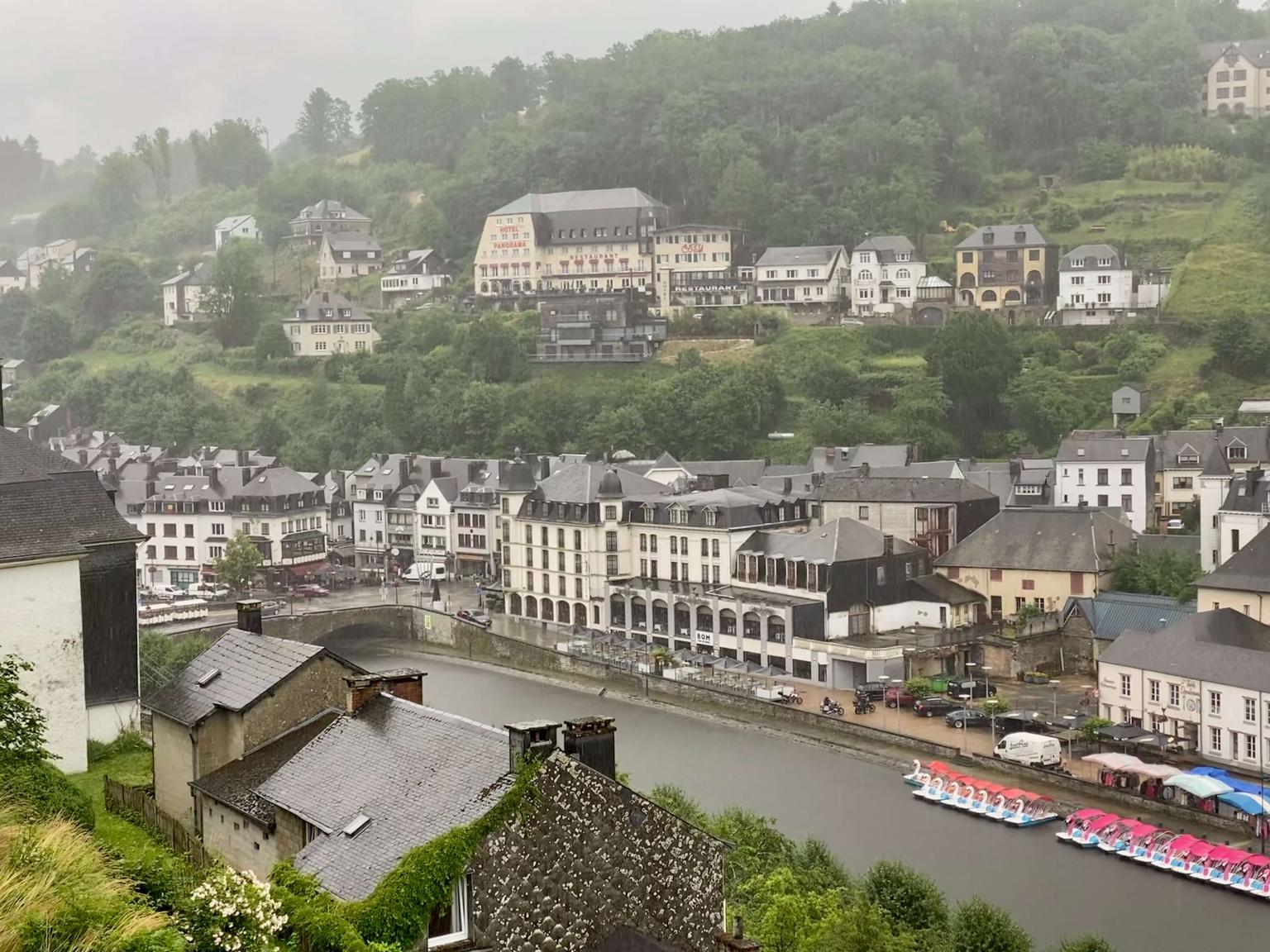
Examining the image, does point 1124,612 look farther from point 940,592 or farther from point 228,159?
point 228,159

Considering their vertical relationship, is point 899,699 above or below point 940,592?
below

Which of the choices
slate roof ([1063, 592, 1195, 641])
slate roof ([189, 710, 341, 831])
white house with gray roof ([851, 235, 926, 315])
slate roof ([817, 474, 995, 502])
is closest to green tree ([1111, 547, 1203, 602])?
slate roof ([1063, 592, 1195, 641])

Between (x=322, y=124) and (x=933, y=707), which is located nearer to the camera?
(x=933, y=707)

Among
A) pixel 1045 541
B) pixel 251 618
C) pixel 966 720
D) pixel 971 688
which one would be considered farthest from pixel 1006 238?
pixel 251 618

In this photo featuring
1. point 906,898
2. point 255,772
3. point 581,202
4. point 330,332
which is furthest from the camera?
point 581,202

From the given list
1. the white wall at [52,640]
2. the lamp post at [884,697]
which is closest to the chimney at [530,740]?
the white wall at [52,640]

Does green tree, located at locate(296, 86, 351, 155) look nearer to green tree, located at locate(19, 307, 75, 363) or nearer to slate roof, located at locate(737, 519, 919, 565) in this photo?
green tree, located at locate(19, 307, 75, 363)
